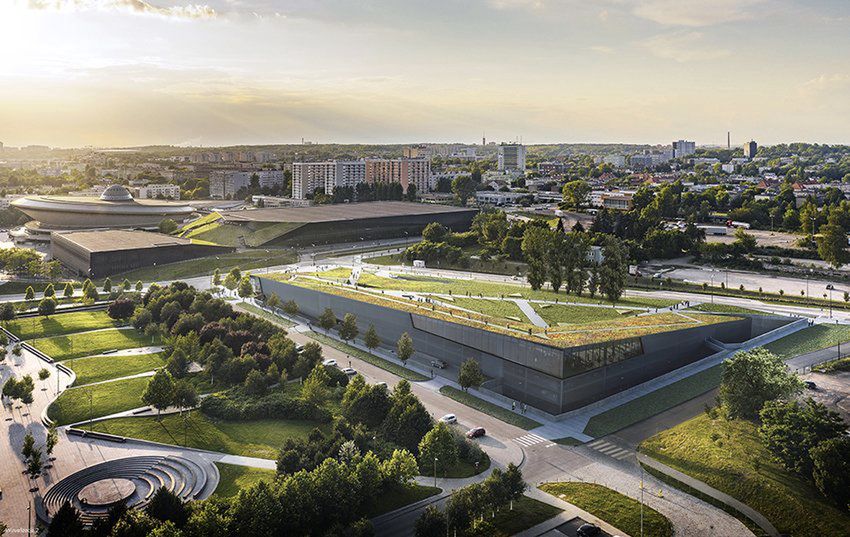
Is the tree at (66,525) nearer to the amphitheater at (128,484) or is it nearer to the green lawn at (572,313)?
A: the amphitheater at (128,484)

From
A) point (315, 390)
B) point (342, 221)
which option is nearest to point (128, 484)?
point (315, 390)

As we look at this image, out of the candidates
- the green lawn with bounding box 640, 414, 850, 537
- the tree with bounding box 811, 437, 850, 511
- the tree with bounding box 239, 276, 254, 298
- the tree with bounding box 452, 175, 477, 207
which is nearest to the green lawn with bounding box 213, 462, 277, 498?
the green lawn with bounding box 640, 414, 850, 537

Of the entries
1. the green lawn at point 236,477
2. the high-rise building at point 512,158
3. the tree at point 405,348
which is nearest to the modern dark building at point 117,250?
the tree at point 405,348

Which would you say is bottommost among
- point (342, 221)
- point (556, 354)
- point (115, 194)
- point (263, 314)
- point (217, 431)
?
point (217, 431)

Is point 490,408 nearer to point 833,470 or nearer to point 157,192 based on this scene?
point 833,470

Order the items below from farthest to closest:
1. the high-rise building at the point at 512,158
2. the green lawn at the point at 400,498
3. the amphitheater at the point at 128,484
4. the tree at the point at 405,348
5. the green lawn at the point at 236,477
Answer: the high-rise building at the point at 512,158, the tree at the point at 405,348, the green lawn at the point at 236,477, the amphitheater at the point at 128,484, the green lawn at the point at 400,498

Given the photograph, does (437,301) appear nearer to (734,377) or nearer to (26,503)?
(734,377)

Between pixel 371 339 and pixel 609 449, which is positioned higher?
pixel 371 339

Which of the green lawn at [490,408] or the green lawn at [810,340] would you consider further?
the green lawn at [810,340]
